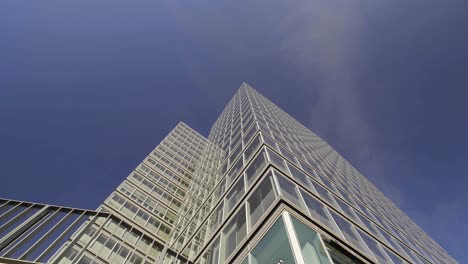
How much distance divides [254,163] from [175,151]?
2793 centimetres

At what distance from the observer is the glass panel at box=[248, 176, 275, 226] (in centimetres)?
1031

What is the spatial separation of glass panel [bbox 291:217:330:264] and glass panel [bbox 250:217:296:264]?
0.39 m

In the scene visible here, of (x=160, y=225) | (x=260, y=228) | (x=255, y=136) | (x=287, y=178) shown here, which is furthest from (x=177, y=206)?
(x=260, y=228)

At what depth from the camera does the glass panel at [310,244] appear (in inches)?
290

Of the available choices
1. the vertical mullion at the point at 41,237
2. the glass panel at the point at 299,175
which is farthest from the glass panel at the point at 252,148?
the vertical mullion at the point at 41,237

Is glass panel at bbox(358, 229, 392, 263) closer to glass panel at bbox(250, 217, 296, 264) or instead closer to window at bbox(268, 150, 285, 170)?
window at bbox(268, 150, 285, 170)

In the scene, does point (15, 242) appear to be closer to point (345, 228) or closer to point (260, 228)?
point (260, 228)

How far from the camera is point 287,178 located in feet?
41.7

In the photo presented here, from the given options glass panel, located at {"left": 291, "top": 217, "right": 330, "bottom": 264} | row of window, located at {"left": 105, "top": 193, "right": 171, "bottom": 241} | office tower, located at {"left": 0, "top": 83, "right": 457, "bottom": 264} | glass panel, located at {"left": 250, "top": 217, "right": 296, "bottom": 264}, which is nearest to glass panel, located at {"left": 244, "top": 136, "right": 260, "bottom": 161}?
office tower, located at {"left": 0, "top": 83, "right": 457, "bottom": 264}

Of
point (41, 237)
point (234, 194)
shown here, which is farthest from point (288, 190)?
point (41, 237)

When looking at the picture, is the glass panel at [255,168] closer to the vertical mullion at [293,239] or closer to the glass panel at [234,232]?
the glass panel at [234,232]

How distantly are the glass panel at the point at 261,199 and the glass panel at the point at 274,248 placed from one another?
46.9 inches

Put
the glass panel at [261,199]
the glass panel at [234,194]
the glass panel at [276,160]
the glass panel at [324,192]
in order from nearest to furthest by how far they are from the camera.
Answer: the glass panel at [261,199] < the glass panel at [234,194] < the glass panel at [276,160] < the glass panel at [324,192]

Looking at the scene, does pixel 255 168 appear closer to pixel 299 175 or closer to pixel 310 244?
pixel 299 175
